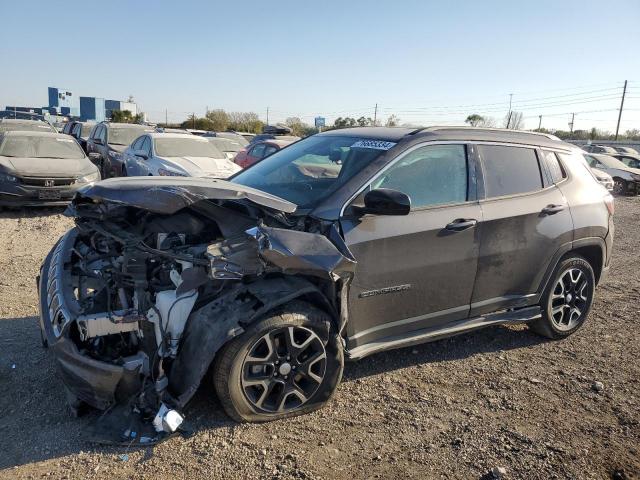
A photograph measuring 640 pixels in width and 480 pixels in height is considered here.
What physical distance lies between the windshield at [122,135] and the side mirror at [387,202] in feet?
40.8

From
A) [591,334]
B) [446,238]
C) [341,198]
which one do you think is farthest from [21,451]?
[591,334]

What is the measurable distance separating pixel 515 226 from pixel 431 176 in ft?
2.94

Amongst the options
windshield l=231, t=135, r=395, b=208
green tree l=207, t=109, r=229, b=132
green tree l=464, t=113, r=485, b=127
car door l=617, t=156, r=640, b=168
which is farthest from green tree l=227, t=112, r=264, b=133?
windshield l=231, t=135, r=395, b=208

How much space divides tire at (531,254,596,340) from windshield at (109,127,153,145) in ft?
41.1

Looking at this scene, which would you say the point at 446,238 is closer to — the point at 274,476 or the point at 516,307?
the point at 516,307

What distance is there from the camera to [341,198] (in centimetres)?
355

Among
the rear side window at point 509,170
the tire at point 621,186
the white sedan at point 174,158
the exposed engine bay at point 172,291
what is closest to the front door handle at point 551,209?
the rear side window at point 509,170

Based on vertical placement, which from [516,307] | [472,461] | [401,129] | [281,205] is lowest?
[472,461]

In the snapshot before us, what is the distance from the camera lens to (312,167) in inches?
165

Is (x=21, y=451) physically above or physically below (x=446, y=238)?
below

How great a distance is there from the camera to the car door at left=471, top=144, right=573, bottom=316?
4133 mm

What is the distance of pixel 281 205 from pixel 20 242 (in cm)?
580

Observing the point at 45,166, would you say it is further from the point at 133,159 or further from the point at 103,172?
the point at 103,172

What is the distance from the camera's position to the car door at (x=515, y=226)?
413cm
